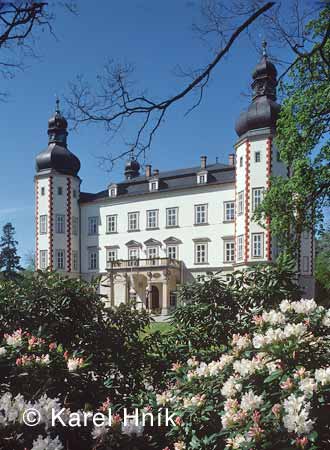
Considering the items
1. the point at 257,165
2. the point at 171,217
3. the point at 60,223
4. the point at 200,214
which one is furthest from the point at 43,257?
the point at 257,165

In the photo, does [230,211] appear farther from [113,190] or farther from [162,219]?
[113,190]

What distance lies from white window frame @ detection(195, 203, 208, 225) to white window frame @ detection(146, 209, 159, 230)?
376 centimetres

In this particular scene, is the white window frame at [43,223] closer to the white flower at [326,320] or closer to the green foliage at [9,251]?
the green foliage at [9,251]

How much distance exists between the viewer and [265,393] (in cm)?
280

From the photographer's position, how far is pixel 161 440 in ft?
10.2

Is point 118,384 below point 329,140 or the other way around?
below

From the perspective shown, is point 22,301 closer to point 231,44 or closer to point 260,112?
point 231,44

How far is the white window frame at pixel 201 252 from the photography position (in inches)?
1364

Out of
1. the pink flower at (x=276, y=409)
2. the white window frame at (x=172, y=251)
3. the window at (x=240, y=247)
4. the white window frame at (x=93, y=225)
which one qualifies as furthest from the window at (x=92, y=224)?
the pink flower at (x=276, y=409)

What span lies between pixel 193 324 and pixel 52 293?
1.60m

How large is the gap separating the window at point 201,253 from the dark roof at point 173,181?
14.9 ft

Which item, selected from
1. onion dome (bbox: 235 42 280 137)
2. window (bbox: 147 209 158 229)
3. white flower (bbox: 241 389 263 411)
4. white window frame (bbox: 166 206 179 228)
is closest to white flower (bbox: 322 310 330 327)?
white flower (bbox: 241 389 263 411)

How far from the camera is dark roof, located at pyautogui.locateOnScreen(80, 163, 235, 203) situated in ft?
113

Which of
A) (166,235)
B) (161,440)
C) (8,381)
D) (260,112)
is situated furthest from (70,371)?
(166,235)
